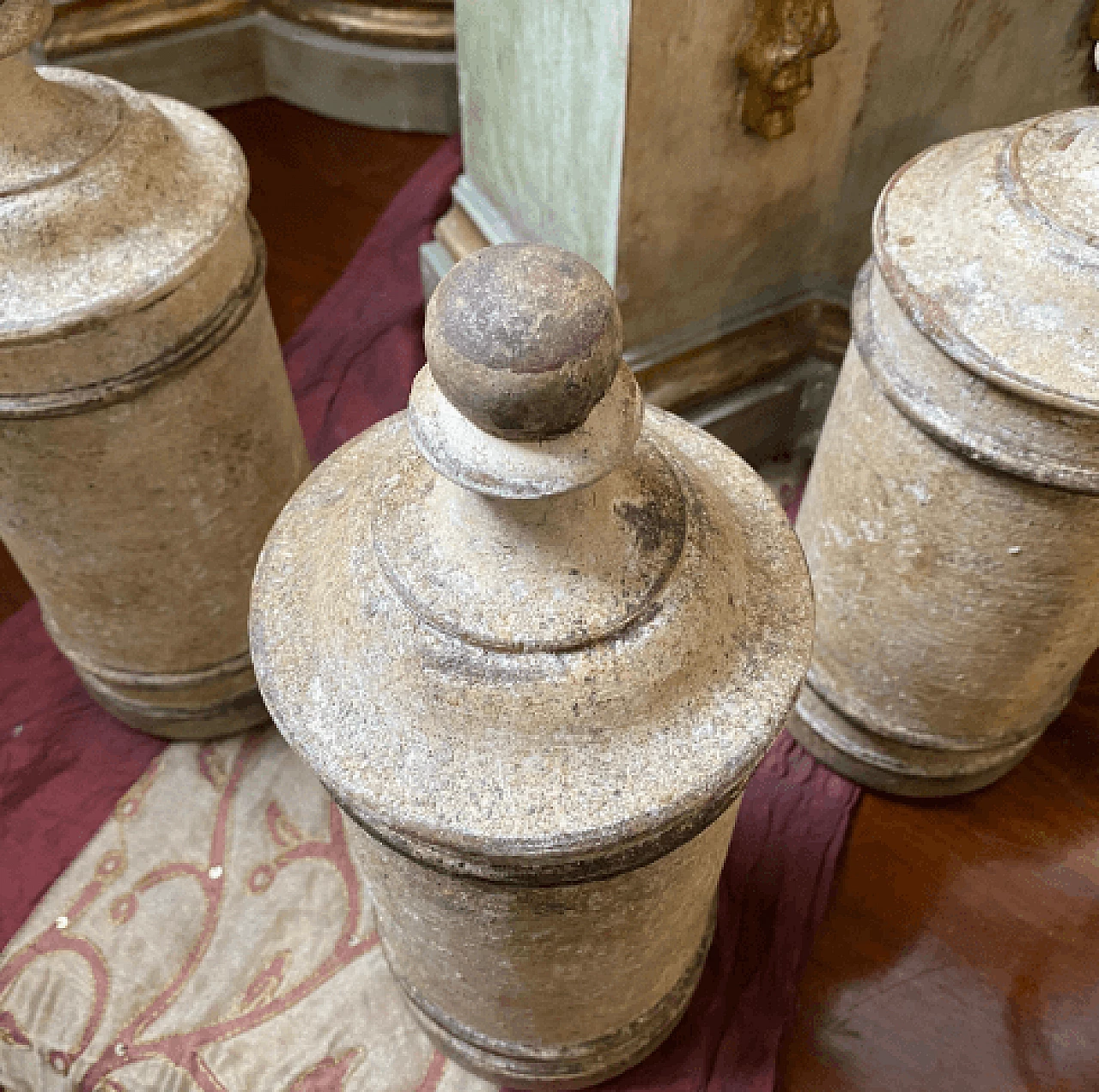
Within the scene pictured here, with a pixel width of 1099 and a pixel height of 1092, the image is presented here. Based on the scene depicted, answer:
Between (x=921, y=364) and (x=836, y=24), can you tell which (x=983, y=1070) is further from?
(x=836, y=24)

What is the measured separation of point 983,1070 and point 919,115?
5.60 feet

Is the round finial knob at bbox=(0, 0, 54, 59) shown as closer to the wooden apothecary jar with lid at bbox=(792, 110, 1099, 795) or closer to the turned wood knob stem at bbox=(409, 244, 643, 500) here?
the turned wood knob stem at bbox=(409, 244, 643, 500)

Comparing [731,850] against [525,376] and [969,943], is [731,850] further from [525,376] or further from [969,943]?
[525,376]

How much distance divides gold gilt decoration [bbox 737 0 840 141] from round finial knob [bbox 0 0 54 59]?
104cm

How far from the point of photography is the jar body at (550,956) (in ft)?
4.07

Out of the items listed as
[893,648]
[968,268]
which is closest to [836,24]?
[968,268]

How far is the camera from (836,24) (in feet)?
5.93

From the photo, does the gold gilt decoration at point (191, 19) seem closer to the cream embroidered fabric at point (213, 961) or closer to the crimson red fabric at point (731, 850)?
the crimson red fabric at point (731, 850)

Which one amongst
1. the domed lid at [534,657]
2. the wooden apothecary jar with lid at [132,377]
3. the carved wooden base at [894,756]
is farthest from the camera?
the carved wooden base at [894,756]

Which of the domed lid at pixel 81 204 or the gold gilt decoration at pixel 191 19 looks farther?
the gold gilt decoration at pixel 191 19

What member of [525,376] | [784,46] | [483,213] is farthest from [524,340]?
[483,213]

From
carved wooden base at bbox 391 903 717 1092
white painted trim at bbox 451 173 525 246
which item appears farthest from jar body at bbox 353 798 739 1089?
white painted trim at bbox 451 173 525 246

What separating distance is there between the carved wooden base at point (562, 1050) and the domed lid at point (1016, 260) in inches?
40.0

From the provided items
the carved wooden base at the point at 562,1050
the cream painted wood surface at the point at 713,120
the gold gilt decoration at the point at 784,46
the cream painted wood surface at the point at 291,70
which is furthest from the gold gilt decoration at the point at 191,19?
the carved wooden base at the point at 562,1050
